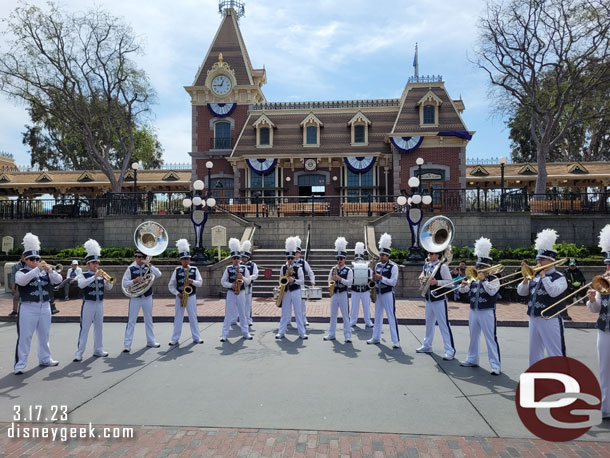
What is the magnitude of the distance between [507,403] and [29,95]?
3223 centimetres

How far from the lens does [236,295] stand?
9.98 m

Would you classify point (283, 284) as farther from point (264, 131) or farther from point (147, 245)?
point (264, 131)

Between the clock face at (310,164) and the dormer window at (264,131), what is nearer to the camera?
the clock face at (310,164)

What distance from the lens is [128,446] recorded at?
14.4ft

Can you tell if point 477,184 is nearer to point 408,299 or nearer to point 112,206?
point 408,299

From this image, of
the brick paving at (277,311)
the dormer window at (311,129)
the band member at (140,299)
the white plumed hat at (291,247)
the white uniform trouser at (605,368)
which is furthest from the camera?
the dormer window at (311,129)

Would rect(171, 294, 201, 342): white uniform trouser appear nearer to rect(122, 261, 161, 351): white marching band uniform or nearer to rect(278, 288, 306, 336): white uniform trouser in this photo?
rect(122, 261, 161, 351): white marching band uniform

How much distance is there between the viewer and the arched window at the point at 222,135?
30.0 metres

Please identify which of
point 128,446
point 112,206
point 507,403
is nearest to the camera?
point 128,446

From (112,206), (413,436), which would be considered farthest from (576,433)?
(112,206)

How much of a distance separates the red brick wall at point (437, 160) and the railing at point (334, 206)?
2.22 metres

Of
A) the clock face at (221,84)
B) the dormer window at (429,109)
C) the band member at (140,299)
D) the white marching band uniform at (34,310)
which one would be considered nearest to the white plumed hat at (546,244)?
the band member at (140,299)

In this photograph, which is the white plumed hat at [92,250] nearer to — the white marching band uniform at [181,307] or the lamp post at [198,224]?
the white marching band uniform at [181,307]

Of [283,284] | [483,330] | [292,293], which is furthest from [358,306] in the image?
[483,330]
